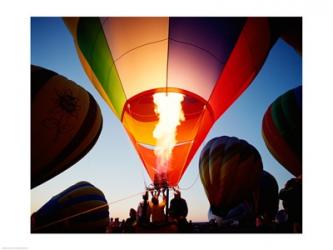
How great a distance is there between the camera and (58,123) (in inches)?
185

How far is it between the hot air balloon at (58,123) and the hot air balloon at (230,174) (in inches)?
85.4

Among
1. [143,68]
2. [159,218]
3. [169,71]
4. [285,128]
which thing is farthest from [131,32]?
[285,128]

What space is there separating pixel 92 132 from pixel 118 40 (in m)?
1.50

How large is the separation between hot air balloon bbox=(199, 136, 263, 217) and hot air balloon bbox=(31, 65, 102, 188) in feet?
7.12

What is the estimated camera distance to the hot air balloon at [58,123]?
439 cm

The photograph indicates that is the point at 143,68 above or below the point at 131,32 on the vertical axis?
below

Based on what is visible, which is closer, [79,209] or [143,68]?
[143,68]

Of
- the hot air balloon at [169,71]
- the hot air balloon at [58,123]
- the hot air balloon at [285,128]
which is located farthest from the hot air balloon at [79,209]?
the hot air balloon at [285,128]

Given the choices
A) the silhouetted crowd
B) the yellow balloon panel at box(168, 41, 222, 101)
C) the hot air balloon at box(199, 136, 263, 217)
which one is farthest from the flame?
the hot air balloon at box(199, 136, 263, 217)

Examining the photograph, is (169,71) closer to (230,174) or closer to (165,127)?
(165,127)

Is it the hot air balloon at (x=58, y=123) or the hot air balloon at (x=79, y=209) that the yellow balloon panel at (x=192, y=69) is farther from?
the hot air balloon at (x=79, y=209)

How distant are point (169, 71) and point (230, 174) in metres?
2.63

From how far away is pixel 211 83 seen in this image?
4758 millimetres
